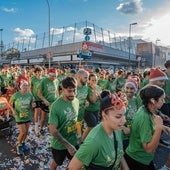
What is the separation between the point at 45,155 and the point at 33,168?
791 mm

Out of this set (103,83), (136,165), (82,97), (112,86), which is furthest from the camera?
(112,86)

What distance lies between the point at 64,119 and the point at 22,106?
306 centimetres

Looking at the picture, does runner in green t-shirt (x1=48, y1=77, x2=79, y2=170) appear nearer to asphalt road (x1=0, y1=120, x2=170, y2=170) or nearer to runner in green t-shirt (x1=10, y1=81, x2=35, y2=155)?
asphalt road (x1=0, y1=120, x2=170, y2=170)

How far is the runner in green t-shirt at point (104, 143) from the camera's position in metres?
2.80

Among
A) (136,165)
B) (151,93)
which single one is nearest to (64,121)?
(136,165)

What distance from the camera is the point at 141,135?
3562 millimetres

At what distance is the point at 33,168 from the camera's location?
21.1 feet

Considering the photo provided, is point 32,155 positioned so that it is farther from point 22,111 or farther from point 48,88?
point 48,88

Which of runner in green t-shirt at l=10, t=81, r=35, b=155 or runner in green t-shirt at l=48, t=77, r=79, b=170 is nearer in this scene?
runner in green t-shirt at l=48, t=77, r=79, b=170

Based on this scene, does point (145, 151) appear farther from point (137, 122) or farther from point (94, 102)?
point (94, 102)

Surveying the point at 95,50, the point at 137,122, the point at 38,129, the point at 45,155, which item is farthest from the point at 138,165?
the point at 95,50

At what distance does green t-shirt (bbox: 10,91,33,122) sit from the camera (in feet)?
24.2

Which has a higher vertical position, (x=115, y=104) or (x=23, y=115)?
(x=115, y=104)

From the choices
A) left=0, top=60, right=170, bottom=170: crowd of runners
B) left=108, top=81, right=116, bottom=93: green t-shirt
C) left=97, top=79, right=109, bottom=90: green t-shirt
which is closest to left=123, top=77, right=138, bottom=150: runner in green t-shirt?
left=0, top=60, right=170, bottom=170: crowd of runners
